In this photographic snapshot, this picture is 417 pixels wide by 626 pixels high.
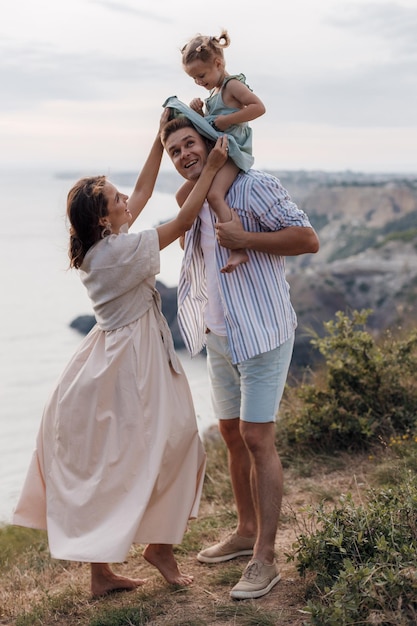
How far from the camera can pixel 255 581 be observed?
10.4 ft

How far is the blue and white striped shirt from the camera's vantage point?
10.3ft

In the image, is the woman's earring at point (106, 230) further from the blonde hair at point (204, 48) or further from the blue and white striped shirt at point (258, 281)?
the blonde hair at point (204, 48)

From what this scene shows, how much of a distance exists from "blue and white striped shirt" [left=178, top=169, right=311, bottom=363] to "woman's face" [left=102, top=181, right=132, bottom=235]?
15.9 inches

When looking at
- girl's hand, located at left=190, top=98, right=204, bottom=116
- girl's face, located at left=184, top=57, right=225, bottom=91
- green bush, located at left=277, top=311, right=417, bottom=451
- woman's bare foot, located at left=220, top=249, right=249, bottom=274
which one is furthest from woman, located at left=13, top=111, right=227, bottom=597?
green bush, located at left=277, top=311, right=417, bottom=451

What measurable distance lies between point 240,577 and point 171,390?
880 mm

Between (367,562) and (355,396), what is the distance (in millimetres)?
2495

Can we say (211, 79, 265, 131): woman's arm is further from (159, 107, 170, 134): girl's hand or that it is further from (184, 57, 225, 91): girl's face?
(159, 107, 170, 134): girl's hand

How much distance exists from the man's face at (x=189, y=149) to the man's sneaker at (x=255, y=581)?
161 cm

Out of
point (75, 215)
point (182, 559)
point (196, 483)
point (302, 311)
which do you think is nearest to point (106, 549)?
point (196, 483)

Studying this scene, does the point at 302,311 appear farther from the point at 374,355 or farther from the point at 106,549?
the point at 106,549

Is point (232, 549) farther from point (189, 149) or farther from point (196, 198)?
point (189, 149)

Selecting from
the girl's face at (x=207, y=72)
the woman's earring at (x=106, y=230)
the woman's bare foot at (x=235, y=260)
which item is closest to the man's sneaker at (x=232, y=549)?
the woman's bare foot at (x=235, y=260)

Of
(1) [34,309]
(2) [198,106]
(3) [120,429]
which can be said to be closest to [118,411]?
(3) [120,429]

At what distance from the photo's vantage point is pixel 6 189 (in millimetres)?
62125
